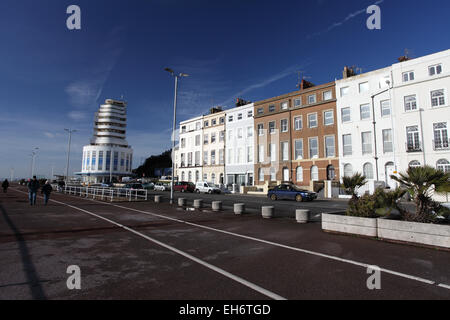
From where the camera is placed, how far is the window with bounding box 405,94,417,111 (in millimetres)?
25750

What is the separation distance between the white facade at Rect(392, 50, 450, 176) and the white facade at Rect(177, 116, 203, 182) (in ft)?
109

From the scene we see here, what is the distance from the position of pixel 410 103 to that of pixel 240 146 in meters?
23.7

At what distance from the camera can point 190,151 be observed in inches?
2094

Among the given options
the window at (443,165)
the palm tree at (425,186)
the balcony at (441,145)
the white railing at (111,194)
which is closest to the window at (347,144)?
the balcony at (441,145)

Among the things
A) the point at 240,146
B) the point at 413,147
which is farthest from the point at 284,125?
the point at 413,147

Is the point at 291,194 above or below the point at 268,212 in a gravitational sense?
above

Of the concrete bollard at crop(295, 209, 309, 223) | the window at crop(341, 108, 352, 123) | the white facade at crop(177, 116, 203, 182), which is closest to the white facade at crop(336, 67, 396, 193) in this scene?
the window at crop(341, 108, 352, 123)

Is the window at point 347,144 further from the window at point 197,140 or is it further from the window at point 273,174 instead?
the window at point 197,140

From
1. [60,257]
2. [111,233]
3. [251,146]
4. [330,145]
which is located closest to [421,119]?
[330,145]

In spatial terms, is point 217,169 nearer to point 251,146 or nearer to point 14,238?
point 251,146

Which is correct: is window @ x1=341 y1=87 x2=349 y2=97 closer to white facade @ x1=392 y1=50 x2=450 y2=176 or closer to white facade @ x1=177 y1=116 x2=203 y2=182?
white facade @ x1=392 y1=50 x2=450 y2=176

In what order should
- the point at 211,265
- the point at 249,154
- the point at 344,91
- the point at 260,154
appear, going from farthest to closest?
the point at 249,154, the point at 260,154, the point at 344,91, the point at 211,265

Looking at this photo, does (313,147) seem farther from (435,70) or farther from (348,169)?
(435,70)
